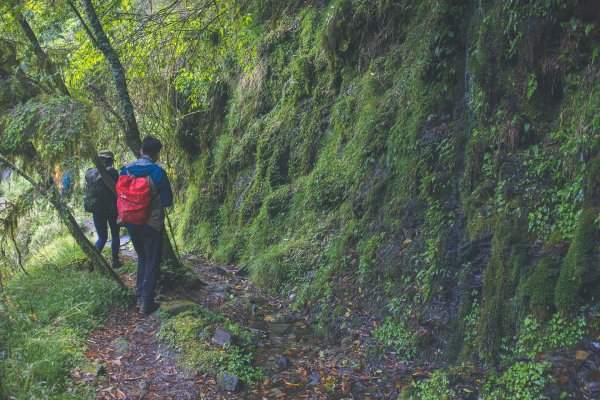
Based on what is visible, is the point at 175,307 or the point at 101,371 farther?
the point at 175,307

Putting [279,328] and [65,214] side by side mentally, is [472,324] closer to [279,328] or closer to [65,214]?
[279,328]

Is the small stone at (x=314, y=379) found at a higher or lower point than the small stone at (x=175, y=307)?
lower

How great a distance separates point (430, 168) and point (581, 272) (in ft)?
8.47

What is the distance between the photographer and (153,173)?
21.1ft

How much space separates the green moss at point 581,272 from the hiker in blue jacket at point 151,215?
446 cm

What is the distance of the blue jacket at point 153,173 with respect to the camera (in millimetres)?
6414

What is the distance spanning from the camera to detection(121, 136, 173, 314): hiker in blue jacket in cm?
644

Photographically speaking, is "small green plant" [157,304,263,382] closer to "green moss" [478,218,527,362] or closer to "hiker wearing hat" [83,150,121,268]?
"green moss" [478,218,527,362]

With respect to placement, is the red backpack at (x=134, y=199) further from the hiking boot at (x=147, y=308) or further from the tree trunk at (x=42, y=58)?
the tree trunk at (x=42, y=58)

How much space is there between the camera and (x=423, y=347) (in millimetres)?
5496

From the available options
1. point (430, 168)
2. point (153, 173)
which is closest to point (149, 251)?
point (153, 173)

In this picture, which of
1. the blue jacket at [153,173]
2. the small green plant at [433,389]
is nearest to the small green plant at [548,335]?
the small green plant at [433,389]

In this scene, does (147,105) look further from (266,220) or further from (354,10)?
(354,10)

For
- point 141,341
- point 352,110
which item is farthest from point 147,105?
point 141,341
